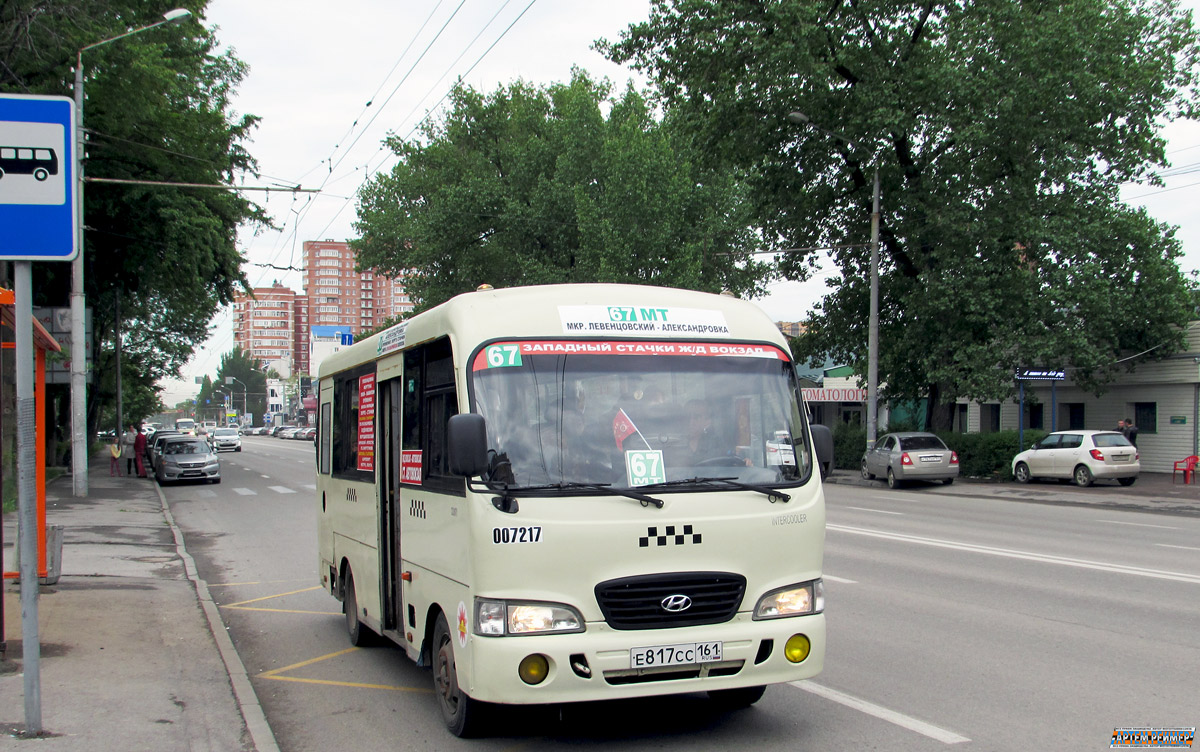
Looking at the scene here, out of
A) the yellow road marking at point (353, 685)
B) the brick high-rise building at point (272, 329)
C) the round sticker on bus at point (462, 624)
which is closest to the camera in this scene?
the round sticker on bus at point (462, 624)

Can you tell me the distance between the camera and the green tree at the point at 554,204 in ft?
120

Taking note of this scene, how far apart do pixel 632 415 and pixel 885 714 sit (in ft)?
7.55

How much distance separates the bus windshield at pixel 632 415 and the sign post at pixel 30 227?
2.41 m

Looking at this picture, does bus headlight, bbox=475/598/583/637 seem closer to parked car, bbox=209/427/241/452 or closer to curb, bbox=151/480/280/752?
curb, bbox=151/480/280/752

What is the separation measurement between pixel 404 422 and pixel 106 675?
2.77 m

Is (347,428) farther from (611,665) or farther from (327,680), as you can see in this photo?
(611,665)

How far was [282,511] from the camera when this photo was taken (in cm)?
2233

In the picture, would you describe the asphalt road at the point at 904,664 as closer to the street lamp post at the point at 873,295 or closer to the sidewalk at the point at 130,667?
the sidewalk at the point at 130,667

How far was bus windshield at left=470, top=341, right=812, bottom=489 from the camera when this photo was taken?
5.38m

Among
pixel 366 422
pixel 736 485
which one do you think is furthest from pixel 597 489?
pixel 366 422

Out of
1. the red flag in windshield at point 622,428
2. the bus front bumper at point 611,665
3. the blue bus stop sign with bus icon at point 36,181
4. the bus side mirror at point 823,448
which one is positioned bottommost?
the bus front bumper at point 611,665

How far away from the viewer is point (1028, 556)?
41.6 ft

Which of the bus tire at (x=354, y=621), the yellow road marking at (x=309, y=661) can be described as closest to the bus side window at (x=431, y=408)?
the bus tire at (x=354, y=621)

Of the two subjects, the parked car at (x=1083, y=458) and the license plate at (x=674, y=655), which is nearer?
the license plate at (x=674, y=655)
